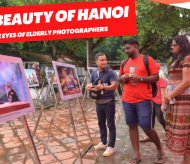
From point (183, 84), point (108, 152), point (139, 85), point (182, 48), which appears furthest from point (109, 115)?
point (182, 48)

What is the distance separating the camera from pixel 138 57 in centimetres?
300

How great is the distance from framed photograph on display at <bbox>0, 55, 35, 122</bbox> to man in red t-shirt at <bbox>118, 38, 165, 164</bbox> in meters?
1.44

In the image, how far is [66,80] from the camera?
3.22 meters

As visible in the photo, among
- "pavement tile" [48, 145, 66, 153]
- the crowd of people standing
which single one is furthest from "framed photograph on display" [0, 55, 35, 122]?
"pavement tile" [48, 145, 66, 153]

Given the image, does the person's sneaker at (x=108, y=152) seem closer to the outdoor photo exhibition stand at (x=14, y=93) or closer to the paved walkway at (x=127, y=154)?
the paved walkway at (x=127, y=154)

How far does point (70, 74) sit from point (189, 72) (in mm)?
1889

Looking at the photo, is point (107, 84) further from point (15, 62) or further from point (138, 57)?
point (15, 62)

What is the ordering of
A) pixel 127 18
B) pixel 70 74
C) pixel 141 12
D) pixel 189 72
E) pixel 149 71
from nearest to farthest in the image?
pixel 189 72
pixel 149 71
pixel 70 74
pixel 127 18
pixel 141 12

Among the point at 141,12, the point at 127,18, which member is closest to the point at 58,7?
the point at 127,18

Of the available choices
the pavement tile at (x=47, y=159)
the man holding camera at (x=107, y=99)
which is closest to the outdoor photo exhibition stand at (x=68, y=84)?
the man holding camera at (x=107, y=99)

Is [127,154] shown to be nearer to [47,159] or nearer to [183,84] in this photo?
[47,159]

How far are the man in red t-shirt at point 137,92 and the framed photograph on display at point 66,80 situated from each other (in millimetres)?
835

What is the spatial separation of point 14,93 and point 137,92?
171 cm

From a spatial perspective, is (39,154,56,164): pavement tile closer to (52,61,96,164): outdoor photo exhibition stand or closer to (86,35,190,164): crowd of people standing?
(52,61,96,164): outdoor photo exhibition stand
